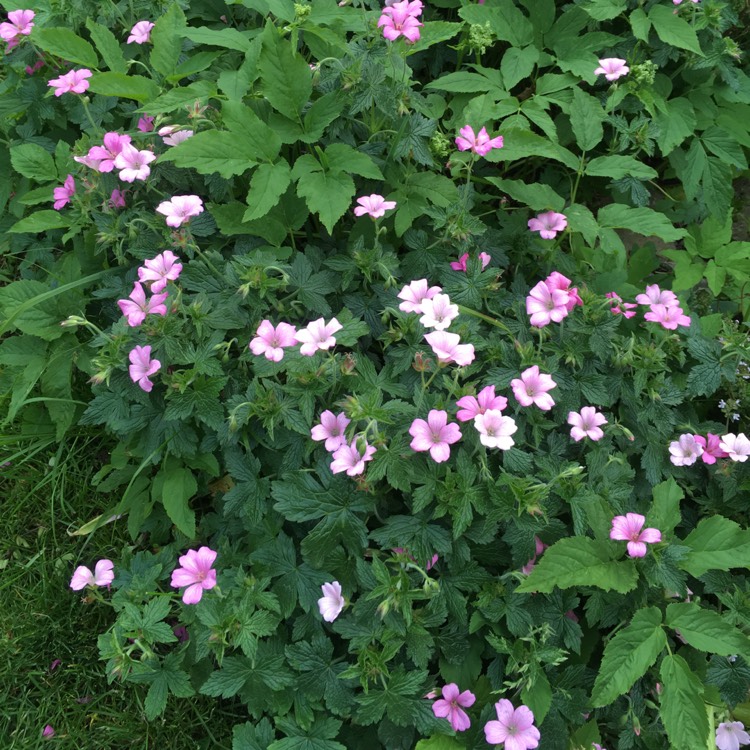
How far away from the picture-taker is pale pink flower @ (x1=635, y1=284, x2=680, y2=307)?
2.23 m

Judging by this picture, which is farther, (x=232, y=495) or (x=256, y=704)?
(x=232, y=495)

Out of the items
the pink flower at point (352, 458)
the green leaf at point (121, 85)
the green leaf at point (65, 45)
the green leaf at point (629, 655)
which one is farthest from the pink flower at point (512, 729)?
the green leaf at point (65, 45)

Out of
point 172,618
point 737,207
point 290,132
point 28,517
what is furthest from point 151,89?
point 737,207

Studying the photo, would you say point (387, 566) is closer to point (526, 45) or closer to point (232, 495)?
point (232, 495)

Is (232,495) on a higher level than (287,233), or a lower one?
lower

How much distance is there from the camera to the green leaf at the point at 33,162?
8.06ft

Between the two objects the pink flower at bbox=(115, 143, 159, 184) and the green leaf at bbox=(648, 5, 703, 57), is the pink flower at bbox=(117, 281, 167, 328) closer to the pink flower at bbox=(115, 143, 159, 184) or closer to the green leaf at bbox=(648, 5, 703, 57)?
the pink flower at bbox=(115, 143, 159, 184)

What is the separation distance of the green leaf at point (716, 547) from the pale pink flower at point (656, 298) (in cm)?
74

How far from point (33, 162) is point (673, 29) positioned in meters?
2.52

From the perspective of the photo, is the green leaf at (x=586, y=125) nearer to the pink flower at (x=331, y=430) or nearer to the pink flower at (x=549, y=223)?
the pink flower at (x=549, y=223)

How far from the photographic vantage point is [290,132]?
223cm

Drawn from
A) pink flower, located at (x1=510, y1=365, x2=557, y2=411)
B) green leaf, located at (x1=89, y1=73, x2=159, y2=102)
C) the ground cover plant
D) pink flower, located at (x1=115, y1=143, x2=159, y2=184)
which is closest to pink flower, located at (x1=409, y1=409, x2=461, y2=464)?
the ground cover plant

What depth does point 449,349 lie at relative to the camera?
70.9 inches

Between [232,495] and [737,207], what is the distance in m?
2.80
